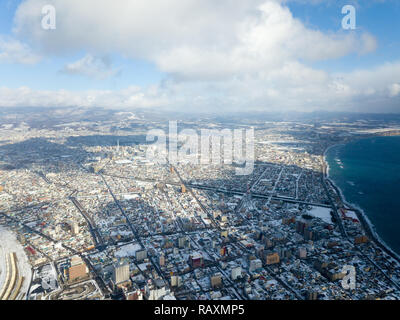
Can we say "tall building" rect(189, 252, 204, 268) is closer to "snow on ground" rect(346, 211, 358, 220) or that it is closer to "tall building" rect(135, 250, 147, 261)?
"tall building" rect(135, 250, 147, 261)

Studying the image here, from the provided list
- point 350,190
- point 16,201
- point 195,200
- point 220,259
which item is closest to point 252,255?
point 220,259

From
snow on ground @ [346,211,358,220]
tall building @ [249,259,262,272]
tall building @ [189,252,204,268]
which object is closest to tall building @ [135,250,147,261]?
tall building @ [189,252,204,268]

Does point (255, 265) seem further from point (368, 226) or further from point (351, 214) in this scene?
point (351, 214)

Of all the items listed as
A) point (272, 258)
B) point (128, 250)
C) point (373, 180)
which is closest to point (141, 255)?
point (128, 250)

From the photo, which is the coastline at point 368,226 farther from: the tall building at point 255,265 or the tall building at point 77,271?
the tall building at point 77,271
